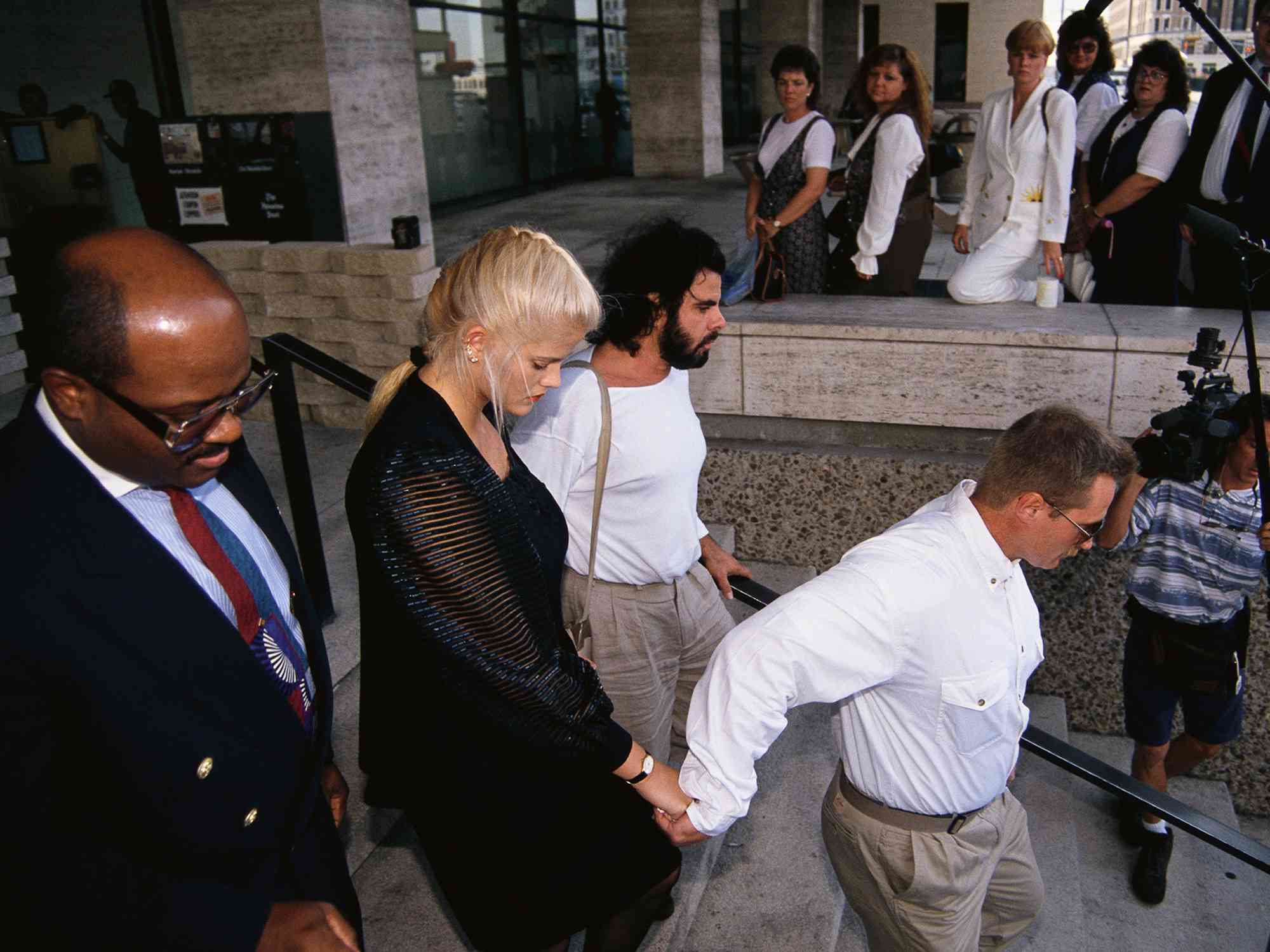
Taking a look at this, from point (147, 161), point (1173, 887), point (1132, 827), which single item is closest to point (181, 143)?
point (147, 161)

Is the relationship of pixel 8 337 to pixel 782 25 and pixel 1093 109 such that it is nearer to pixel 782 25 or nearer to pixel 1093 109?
pixel 1093 109

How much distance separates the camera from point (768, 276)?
16.8ft

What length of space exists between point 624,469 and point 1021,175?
3171 mm

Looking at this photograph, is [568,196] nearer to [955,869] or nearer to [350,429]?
[350,429]

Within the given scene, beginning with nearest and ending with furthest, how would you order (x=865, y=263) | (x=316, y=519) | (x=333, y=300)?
(x=316, y=519) < (x=865, y=263) < (x=333, y=300)

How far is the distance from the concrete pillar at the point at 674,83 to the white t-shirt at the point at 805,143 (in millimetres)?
10870

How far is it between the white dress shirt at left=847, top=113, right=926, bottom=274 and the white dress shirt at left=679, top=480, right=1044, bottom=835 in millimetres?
2994

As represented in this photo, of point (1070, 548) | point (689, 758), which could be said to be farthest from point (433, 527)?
point (1070, 548)

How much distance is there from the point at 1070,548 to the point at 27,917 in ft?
6.49

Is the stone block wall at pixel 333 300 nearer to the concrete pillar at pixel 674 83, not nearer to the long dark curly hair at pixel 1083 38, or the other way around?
the long dark curly hair at pixel 1083 38

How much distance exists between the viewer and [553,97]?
15203 mm

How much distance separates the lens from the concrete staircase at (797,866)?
2807 millimetres

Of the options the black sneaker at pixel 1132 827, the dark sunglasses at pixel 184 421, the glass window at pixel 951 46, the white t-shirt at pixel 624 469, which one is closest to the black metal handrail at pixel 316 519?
the white t-shirt at pixel 624 469

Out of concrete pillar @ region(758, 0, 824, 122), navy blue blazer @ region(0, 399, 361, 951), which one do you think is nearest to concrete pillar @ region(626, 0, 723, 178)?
concrete pillar @ region(758, 0, 824, 122)
